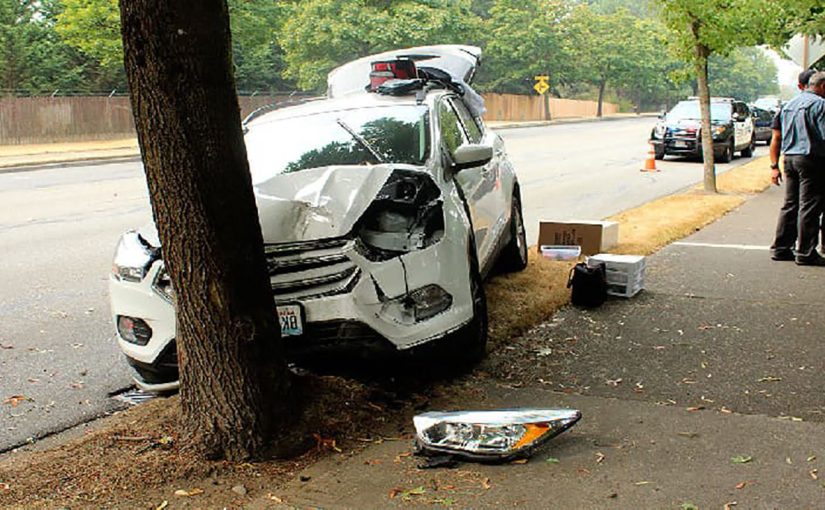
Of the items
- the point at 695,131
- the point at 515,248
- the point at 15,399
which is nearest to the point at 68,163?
the point at 695,131

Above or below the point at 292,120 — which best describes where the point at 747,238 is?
below

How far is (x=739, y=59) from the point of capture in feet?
353

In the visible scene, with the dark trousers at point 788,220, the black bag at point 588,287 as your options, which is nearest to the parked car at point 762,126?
the dark trousers at point 788,220

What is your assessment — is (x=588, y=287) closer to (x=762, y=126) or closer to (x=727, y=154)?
(x=727, y=154)

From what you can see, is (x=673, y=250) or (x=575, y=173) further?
(x=575, y=173)

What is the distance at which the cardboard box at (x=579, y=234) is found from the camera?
29.9ft

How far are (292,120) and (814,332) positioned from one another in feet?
13.7

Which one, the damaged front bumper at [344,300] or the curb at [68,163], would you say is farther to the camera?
the curb at [68,163]

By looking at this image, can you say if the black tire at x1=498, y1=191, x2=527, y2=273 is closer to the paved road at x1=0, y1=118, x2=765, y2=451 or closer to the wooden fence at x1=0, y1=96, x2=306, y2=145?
the paved road at x1=0, y1=118, x2=765, y2=451

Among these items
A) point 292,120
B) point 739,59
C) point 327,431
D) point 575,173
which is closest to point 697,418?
point 327,431

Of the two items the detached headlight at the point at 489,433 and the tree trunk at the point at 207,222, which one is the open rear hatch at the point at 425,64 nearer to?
the tree trunk at the point at 207,222

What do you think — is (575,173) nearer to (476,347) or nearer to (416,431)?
(476,347)

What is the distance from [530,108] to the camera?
65.1 metres

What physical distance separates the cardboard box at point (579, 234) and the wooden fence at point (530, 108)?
46.5 m
